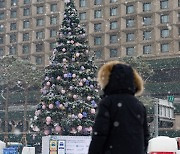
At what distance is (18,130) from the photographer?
2242 inches

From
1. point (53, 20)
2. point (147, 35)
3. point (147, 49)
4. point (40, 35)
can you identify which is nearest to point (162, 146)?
point (147, 49)

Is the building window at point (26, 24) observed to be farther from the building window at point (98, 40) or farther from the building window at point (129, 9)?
the building window at point (129, 9)

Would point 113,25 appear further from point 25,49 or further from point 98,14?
point 25,49

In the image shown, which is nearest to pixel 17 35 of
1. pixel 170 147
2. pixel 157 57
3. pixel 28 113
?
pixel 28 113

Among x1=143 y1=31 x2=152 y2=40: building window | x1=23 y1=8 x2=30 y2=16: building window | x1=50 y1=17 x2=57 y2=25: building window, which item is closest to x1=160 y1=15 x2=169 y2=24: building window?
x1=143 y1=31 x2=152 y2=40: building window

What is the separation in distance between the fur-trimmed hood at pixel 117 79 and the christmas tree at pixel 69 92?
1629 centimetres

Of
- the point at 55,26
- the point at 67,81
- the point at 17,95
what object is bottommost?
the point at 17,95

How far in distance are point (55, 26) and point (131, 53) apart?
508 inches

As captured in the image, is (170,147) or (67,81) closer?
(170,147)

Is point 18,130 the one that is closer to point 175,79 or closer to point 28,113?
point 28,113

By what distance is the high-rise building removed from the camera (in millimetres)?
52438

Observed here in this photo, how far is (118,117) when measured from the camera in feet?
11.4

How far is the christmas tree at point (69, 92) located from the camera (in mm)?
20188

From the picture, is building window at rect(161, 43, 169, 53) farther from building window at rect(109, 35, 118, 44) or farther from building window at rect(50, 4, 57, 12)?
building window at rect(50, 4, 57, 12)
